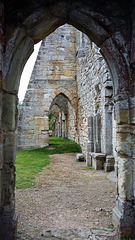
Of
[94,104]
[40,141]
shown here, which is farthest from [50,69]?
[94,104]

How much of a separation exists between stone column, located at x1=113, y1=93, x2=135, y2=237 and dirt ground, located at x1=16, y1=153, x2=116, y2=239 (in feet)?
1.55

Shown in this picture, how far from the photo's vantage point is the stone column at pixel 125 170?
246 cm

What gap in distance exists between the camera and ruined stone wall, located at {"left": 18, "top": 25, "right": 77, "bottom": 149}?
11500mm

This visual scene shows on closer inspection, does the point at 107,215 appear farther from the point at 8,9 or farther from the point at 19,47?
the point at 8,9

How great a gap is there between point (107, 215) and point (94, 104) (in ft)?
16.0

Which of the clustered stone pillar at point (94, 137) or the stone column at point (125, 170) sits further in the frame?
the clustered stone pillar at point (94, 137)

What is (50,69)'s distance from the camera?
11922 millimetres

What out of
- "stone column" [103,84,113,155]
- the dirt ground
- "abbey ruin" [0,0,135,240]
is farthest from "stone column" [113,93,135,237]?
"stone column" [103,84,113,155]

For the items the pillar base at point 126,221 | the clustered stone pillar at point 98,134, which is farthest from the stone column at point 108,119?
the pillar base at point 126,221

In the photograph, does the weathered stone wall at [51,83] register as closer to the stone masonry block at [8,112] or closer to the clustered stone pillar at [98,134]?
the clustered stone pillar at [98,134]

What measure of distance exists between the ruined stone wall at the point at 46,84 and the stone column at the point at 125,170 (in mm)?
9130

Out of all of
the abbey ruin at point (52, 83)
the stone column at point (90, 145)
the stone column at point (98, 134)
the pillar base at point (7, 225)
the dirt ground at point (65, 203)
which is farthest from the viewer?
the abbey ruin at point (52, 83)

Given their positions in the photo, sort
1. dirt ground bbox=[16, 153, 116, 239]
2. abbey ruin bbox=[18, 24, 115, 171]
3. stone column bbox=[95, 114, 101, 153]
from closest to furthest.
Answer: dirt ground bbox=[16, 153, 116, 239]
stone column bbox=[95, 114, 101, 153]
abbey ruin bbox=[18, 24, 115, 171]

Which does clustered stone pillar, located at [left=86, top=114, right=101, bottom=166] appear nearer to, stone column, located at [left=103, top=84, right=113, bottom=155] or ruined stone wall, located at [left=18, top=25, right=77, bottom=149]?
stone column, located at [left=103, top=84, right=113, bottom=155]
